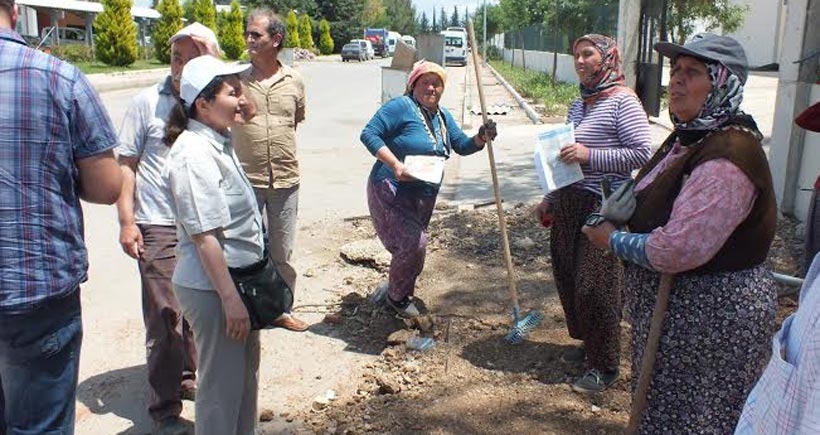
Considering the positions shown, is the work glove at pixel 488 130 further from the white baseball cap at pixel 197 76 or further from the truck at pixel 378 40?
the truck at pixel 378 40

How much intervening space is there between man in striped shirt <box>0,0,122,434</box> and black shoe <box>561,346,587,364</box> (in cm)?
261

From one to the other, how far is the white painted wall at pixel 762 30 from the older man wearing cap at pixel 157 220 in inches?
1197

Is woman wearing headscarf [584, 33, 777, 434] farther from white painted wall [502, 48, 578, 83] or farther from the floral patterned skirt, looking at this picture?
white painted wall [502, 48, 578, 83]

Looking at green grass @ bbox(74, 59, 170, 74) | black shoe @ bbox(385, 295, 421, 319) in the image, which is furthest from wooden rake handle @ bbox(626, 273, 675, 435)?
green grass @ bbox(74, 59, 170, 74)

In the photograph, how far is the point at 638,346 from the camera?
2541mm

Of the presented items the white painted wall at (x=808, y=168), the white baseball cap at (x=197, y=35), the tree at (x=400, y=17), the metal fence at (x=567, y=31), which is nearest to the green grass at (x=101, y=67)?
the metal fence at (x=567, y=31)

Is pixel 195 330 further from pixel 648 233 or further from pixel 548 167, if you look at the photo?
pixel 548 167

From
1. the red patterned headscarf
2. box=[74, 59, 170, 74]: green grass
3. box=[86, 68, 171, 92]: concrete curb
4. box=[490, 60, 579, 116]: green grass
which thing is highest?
the red patterned headscarf

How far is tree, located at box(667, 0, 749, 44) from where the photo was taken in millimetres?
16578

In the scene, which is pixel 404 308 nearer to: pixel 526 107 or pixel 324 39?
pixel 526 107

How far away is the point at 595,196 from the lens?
12.0ft

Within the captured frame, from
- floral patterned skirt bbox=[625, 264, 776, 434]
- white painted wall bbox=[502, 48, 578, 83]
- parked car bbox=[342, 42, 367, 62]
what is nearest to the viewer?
floral patterned skirt bbox=[625, 264, 776, 434]

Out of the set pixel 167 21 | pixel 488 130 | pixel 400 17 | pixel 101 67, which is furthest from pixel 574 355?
pixel 400 17

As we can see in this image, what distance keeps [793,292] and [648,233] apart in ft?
8.94
